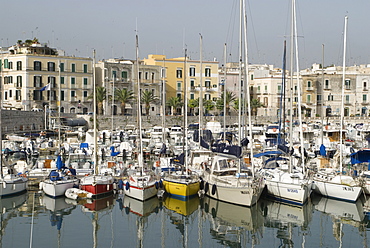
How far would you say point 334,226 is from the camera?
72.8ft

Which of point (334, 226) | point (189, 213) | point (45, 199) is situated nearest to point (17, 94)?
point (45, 199)

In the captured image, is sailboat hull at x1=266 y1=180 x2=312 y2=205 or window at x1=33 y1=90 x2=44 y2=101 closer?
sailboat hull at x1=266 y1=180 x2=312 y2=205

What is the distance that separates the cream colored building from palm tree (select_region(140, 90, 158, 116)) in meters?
6.67

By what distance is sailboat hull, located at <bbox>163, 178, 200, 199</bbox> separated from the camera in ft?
81.8

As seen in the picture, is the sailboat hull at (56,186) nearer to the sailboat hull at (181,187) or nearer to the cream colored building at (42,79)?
the sailboat hull at (181,187)

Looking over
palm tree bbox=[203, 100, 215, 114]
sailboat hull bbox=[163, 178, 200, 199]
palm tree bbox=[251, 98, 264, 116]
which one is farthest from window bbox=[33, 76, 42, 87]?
sailboat hull bbox=[163, 178, 200, 199]

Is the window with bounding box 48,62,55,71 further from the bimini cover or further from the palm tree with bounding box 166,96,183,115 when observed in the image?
the bimini cover

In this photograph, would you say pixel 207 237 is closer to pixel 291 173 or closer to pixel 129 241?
pixel 129 241

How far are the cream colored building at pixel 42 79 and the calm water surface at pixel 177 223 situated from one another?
3656cm

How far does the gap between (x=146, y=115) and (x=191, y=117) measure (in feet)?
18.2

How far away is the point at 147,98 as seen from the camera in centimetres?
6638

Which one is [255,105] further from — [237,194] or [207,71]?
[237,194]

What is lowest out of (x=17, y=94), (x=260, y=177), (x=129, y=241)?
(x=129, y=241)

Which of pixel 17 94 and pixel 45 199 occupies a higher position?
pixel 17 94
